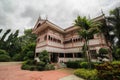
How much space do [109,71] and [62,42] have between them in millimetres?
14652

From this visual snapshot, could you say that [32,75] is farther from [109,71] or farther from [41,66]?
[109,71]

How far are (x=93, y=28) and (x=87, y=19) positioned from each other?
138 cm

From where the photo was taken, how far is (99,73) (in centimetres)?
779

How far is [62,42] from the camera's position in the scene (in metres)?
21.3

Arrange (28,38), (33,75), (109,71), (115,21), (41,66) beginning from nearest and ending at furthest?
1. (109,71)
2. (33,75)
3. (115,21)
4. (41,66)
5. (28,38)

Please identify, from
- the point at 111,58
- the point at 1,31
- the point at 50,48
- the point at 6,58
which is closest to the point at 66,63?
the point at 50,48

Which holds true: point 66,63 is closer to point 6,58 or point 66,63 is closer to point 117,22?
point 117,22

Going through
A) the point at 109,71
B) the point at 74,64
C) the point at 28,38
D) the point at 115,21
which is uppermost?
the point at 28,38

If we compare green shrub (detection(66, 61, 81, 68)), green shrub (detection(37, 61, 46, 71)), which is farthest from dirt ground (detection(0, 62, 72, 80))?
green shrub (detection(66, 61, 81, 68))

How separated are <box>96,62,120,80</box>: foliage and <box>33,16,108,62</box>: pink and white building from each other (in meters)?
8.04

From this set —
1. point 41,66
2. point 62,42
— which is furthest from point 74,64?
point 62,42

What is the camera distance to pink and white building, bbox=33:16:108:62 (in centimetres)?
1634

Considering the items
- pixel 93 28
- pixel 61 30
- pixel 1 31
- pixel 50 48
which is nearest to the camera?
pixel 93 28

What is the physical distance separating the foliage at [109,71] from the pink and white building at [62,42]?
26.4 ft
